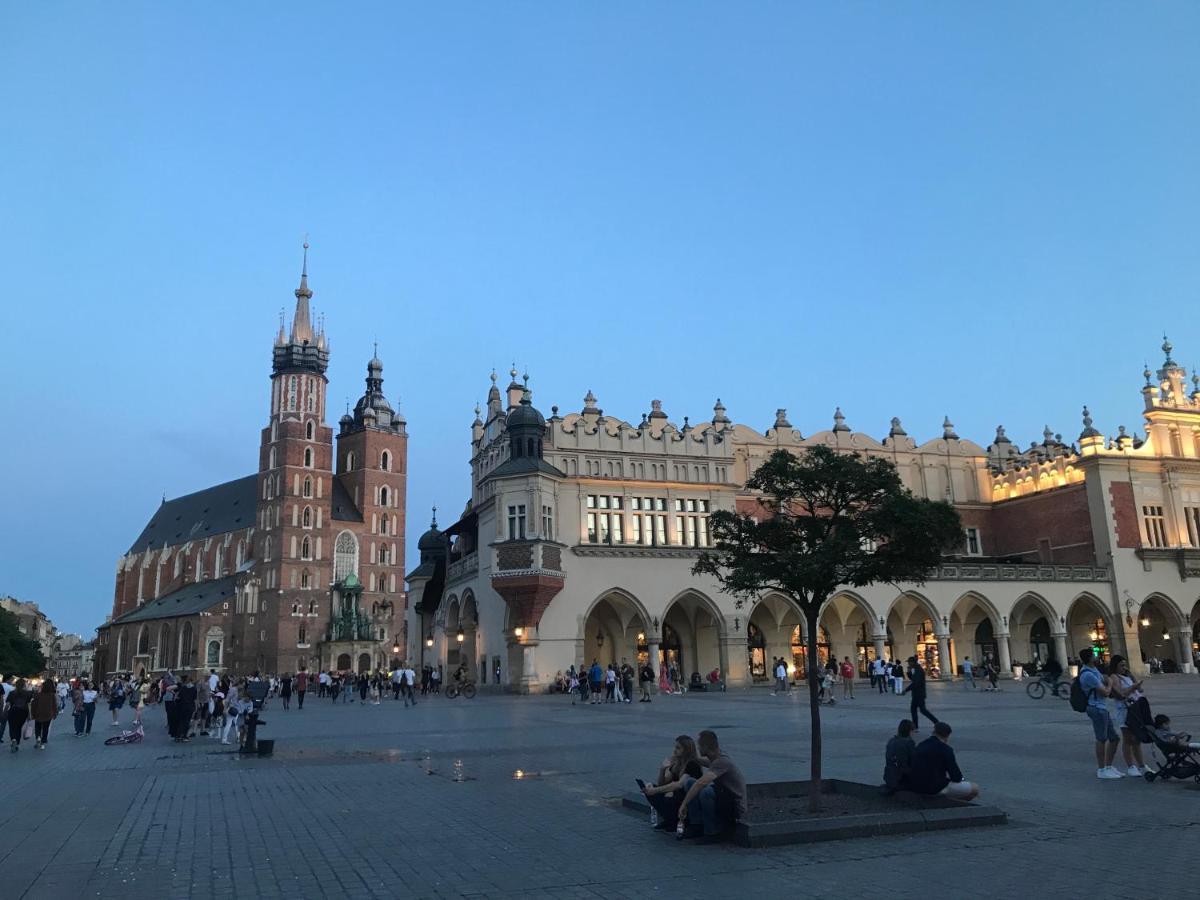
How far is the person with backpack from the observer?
39.3 feet

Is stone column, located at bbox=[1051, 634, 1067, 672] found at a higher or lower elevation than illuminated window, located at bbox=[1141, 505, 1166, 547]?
lower

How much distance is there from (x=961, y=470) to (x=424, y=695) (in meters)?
32.5

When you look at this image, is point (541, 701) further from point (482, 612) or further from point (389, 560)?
point (389, 560)

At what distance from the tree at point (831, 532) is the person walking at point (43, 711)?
16.5m

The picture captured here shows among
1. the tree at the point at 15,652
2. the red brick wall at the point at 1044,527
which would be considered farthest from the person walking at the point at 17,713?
the tree at the point at 15,652

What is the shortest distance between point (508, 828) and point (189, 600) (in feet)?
351

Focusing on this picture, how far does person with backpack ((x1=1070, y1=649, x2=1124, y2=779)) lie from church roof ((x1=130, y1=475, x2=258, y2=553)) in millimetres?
107553

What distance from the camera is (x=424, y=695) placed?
46.8m

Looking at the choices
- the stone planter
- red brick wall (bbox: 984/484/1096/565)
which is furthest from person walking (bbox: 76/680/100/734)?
red brick wall (bbox: 984/484/1096/565)

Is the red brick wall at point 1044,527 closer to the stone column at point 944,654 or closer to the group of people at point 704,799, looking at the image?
the stone column at point 944,654

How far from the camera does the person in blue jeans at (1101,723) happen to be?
12.0 meters

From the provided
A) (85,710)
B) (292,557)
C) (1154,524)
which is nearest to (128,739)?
(85,710)

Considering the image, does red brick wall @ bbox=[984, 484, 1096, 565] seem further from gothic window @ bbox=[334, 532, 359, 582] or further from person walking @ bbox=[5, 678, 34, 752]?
gothic window @ bbox=[334, 532, 359, 582]

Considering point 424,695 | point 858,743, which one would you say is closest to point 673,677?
point 424,695
